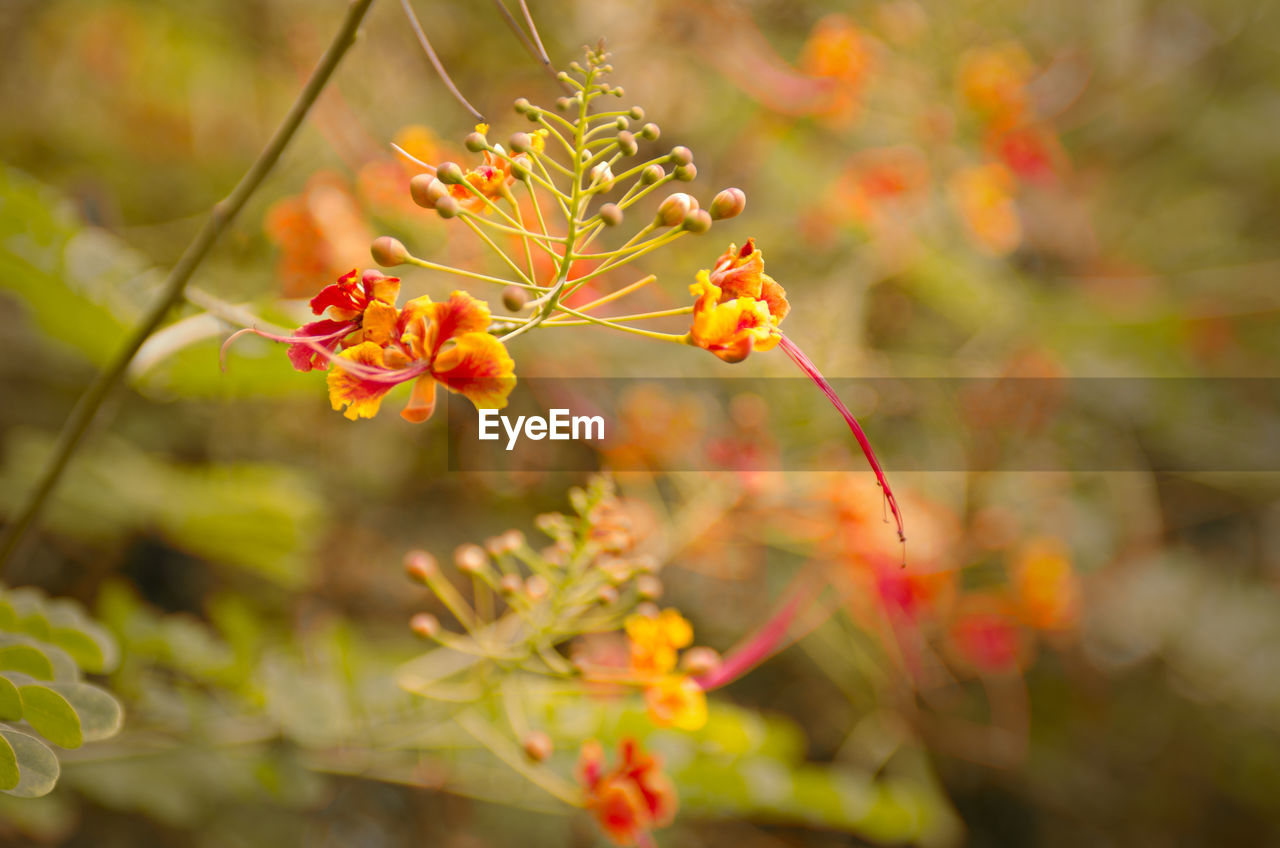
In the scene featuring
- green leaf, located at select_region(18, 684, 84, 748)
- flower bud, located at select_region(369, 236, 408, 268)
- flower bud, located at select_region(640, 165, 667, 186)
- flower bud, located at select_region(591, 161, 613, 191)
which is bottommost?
green leaf, located at select_region(18, 684, 84, 748)

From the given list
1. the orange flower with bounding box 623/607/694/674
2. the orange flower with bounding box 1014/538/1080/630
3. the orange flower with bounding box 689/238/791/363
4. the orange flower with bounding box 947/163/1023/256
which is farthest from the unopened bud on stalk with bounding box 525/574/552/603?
the orange flower with bounding box 947/163/1023/256

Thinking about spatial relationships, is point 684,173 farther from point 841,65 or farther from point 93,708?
point 841,65

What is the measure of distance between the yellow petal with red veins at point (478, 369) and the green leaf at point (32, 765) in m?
0.39

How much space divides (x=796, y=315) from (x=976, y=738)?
1.29 meters

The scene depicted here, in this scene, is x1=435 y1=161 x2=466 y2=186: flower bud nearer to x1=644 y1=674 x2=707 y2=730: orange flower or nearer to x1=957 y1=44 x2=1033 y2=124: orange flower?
x1=644 y1=674 x2=707 y2=730: orange flower

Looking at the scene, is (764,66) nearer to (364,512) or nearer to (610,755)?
(364,512)

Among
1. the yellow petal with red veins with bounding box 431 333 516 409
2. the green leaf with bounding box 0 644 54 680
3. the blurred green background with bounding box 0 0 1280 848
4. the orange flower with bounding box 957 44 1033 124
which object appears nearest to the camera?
the yellow petal with red veins with bounding box 431 333 516 409

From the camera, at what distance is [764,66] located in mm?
2266

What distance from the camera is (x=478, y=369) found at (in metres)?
0.55

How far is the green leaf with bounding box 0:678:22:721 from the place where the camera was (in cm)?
61

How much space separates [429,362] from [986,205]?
1857 mm

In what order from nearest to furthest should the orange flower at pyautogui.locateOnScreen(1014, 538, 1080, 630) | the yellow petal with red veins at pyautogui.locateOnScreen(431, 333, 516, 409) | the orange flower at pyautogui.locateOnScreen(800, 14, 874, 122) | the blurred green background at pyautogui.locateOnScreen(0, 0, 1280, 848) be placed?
the yellow petal with red veins at pyautogui.locateOnScreen(431, 333, 516, 409) → the blurred green background at pyautogui.locateOnScreen(0, 0, 1280, 848) → the orange flower at pyautogui.locateOnScreen(1014, 538, 1080, 630) → the orange flower at pyautogui.locateOnScreen(800, 14, 874, 122)

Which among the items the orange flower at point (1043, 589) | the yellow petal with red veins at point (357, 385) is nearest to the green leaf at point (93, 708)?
the yellow petal with red veins at point (357, 385)

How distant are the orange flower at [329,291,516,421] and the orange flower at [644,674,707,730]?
478 mm
